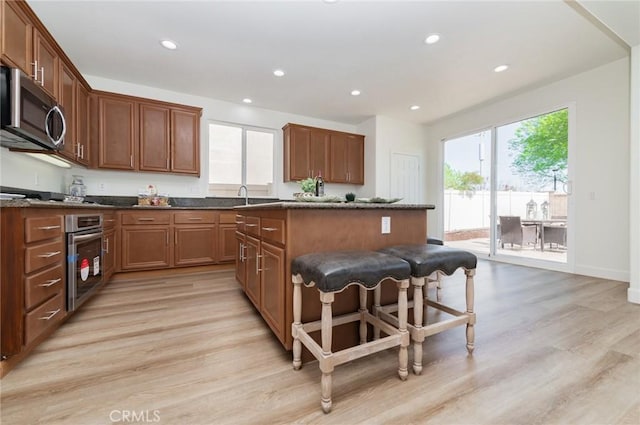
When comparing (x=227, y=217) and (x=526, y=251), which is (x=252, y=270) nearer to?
(x=227, y=217)

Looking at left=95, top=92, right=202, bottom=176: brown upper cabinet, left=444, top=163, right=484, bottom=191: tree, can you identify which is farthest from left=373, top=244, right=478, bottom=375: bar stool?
left=444, top=163, right=484, bottom=191: tree

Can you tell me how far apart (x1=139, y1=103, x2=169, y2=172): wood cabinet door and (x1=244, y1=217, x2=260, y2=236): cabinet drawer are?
224 cm

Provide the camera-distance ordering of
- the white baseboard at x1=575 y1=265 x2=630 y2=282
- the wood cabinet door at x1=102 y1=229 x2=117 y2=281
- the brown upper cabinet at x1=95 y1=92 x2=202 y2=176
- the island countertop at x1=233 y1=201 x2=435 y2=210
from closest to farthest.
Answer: the island countertop at x1=233 y1=201 x2=435 y2=210 → the wood cabinet door at x1=102 y1=229 x2=117 y2=281 → the white baseboard at x1=575 y1=265 x2=630 y2=282 → the brown upper cabinet at x1=95 y1=92 x2=202 y2=176

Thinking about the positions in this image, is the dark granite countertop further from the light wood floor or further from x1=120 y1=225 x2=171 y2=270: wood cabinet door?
the light wood floor

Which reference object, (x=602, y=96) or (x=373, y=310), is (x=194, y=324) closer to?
(x=373, y=310)

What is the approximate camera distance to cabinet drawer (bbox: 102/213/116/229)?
109 inches

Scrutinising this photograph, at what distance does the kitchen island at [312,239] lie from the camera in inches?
60.9

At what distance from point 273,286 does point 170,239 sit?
248 cm

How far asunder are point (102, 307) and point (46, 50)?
2433 millimetres

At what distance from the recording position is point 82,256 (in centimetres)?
219

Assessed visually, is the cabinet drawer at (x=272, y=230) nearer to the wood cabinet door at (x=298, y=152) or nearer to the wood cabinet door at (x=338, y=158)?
the wood cabinet door at (x=298, y=152)

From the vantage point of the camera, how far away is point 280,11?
7.89ft

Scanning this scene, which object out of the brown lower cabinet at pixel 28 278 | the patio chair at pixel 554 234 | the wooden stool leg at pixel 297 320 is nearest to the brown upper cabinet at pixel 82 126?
A: the brown lower cabinet at pixel 28 278

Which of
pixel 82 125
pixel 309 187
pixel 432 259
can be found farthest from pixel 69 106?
pixel 432 259
